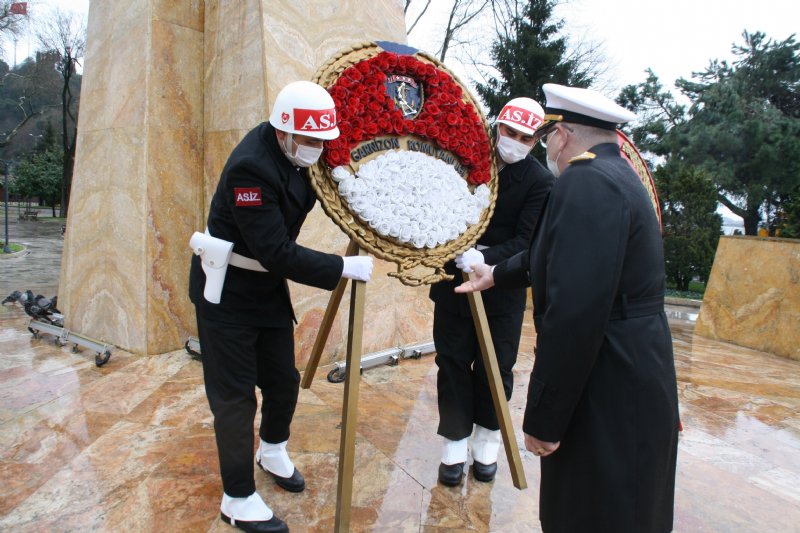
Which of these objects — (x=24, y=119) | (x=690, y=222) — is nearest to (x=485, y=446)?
(x=690, y=222)

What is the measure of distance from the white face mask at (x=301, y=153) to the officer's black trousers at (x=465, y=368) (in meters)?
1.17

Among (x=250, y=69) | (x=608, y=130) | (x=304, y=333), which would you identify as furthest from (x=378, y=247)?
(x=250, y=69)

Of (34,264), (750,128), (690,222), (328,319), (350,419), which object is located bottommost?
(34,264)

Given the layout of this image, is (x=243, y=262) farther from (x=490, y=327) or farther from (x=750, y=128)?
(x=750, y=128)

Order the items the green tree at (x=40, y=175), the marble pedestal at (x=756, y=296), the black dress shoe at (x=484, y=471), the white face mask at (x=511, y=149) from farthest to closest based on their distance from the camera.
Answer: the green tree at (x=40, y=175) < the marble pedestal at (x=756, y=296) < the black dress shoe at (x=484, y=471) < the white face mask at (x=511, y=149)

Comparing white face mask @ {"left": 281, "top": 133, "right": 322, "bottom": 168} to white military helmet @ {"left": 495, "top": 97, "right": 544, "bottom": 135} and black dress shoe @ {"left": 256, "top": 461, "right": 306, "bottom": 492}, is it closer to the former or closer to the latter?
white military helmet @ {"left": 495, "top": 97, "right": 544, "bottom": 135}

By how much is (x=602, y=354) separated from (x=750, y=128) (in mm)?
20951

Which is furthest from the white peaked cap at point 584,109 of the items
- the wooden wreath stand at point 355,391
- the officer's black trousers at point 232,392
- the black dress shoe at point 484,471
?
the black dress shoe at point 484,471

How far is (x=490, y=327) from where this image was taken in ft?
9.91

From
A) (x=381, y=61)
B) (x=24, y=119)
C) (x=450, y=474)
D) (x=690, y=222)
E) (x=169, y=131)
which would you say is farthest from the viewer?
(x=24, y=119)

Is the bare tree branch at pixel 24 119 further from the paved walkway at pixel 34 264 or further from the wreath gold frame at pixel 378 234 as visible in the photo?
the wreath gold frame at pixel 378 234

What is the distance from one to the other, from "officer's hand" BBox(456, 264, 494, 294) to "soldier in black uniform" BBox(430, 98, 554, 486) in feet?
0.54

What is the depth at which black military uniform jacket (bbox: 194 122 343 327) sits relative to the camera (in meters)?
2.21

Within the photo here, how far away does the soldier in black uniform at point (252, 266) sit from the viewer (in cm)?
221
